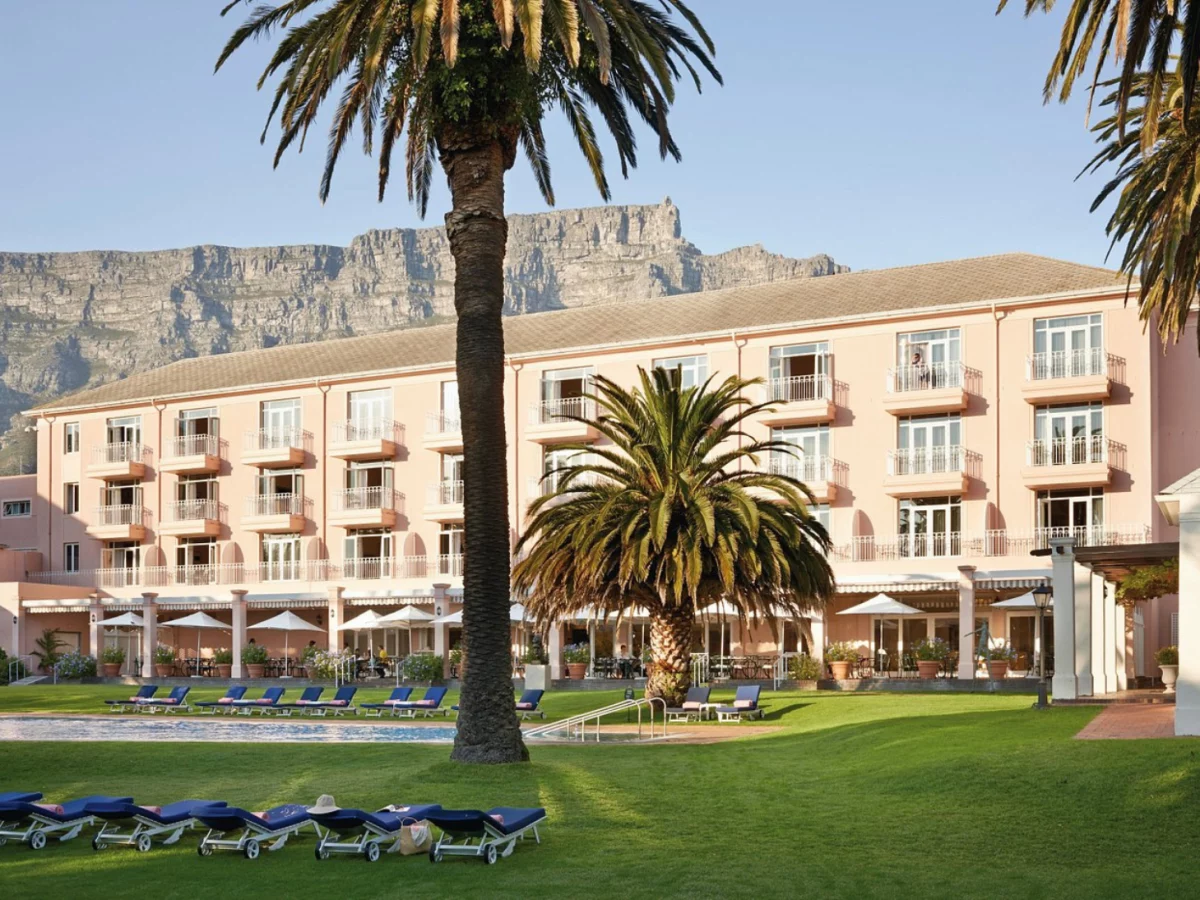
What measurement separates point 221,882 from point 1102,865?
8.50 metres

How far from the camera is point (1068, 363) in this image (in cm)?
4959

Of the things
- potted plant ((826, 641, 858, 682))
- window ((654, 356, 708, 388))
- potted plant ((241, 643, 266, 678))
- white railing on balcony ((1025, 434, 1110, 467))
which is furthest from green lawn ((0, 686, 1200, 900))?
window ((654, 356, 708, 388))

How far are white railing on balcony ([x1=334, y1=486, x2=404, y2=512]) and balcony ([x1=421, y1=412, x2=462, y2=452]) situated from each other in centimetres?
258

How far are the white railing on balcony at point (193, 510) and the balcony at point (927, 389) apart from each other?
29842 millimetres

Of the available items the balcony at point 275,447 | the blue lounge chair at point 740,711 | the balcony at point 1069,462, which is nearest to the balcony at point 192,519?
the balcony at point 275,447

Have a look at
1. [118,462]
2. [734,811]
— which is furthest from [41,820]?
[118,462]

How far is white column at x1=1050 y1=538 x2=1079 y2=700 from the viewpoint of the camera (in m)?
29.2

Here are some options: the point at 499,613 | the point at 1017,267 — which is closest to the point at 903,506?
the point at 1017,267

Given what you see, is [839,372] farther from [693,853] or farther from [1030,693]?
[693,853]

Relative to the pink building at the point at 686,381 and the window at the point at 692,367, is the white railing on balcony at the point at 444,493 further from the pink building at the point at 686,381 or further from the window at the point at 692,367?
the window at the point at 692,367

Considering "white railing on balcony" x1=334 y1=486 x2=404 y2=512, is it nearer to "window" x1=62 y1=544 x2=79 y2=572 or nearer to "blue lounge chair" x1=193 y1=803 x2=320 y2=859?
"window" x1=62 y1=544 x2=79 y2=572

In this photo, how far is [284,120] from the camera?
2289 centimetres

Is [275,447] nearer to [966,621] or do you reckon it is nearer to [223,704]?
[223,704]

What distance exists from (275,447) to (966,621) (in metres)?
30.6
